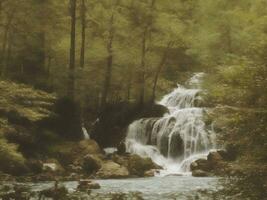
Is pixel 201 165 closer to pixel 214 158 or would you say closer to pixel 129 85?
pixel 214 158

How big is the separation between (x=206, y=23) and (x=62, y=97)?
1908cm

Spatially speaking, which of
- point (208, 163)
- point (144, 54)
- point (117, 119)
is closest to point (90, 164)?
point (208, 163)

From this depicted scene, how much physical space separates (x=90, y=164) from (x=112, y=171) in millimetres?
1355

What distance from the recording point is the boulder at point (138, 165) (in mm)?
24205

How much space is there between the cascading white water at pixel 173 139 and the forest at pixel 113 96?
0.06m

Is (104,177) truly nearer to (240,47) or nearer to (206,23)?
(240,47)

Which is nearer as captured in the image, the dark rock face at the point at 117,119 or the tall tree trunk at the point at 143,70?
the dark rock face at the point at 117,119

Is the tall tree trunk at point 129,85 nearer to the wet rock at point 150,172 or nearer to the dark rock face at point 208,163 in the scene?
the dark rock face at point 208,163

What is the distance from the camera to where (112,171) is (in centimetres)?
2295

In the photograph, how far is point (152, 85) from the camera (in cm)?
3844

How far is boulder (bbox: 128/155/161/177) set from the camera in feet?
79.4

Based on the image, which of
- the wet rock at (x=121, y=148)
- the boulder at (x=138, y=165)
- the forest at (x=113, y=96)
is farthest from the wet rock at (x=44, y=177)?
the wet rock at (x=121, y=148)

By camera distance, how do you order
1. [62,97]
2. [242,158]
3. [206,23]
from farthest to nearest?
[206,23]
[62,97]
[242,158]

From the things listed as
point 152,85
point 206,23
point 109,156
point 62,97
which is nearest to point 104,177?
point 109,156
